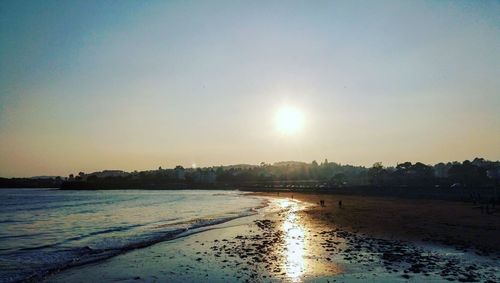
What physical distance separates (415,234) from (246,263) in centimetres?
1514

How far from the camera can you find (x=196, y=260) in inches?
809

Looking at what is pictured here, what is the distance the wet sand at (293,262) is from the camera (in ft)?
53.5

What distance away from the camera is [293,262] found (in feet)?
63.6

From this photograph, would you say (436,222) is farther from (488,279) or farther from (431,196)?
(431,196)

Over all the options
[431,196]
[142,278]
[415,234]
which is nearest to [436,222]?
[415,234]

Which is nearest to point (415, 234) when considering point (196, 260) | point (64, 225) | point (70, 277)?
point (196, 260)

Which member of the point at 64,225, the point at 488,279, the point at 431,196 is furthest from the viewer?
the point at 431,196

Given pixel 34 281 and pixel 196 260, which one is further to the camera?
pixel 196 260

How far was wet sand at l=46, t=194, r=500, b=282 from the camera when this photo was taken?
16.3 meters

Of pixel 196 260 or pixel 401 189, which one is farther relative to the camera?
pixel 401 189

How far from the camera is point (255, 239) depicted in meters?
27.7

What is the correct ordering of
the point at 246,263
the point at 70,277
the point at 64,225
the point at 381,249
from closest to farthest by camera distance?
the point at 70,277, the point at 246,263, the point at 381,249, the point at 64,225

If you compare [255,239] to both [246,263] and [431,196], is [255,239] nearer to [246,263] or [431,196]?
[246,263]

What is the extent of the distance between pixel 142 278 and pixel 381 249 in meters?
13.3
